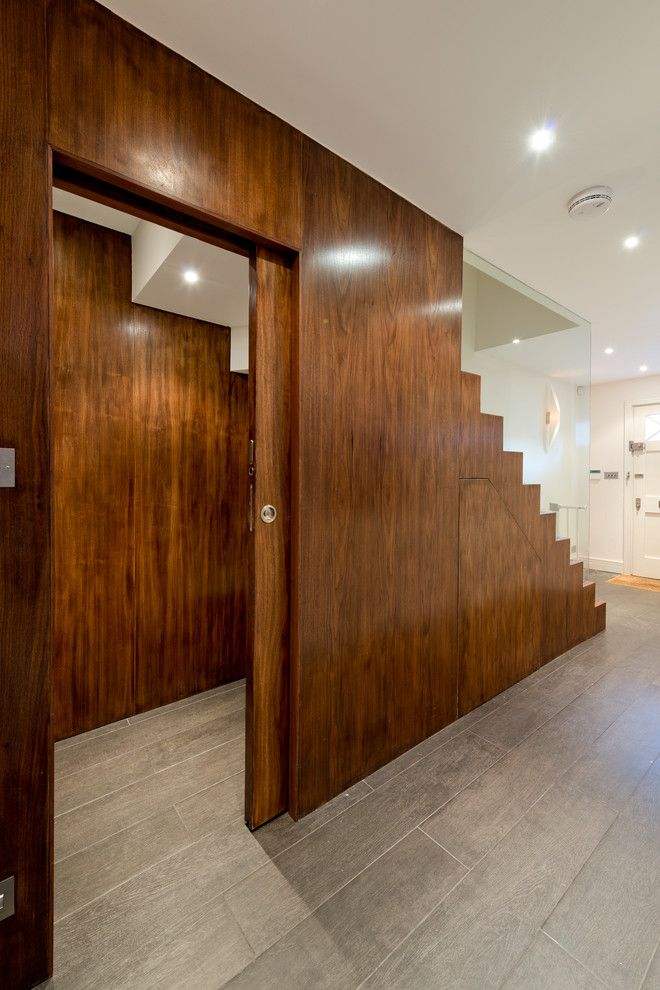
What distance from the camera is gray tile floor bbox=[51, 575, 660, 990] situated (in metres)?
1.10

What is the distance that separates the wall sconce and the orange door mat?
2.92 metres

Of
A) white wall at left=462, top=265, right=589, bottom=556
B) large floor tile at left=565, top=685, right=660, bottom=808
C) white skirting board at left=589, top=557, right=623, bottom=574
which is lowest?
large floor tile at left=565, top=685, right=660, bottom=808

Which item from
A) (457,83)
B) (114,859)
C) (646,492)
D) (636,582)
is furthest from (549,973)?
(646,492)

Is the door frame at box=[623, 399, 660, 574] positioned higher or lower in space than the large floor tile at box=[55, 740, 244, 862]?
higher

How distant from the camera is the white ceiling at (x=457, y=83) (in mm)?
1151

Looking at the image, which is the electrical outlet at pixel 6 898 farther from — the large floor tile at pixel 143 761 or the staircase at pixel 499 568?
the staircase at pixel 499 568

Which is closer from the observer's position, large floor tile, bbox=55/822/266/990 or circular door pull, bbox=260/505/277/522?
large floor tile, bbox=55/822/266/990

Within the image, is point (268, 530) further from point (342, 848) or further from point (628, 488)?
point (628, 488)

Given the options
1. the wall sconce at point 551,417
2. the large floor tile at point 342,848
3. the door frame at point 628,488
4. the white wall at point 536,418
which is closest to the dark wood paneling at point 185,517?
the large floor tile at point 342,848

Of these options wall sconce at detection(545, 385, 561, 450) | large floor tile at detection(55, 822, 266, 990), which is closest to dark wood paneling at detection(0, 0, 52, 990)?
large floor tile at detection(55, 822, 266, 990)

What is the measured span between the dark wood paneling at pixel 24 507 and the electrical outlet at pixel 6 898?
15 mm

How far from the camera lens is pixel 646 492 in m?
5.55

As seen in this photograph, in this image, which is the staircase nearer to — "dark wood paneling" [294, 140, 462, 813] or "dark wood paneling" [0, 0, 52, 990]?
"dark wood paneling" [294, 140, 462, 813]

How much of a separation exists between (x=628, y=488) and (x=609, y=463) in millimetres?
424
